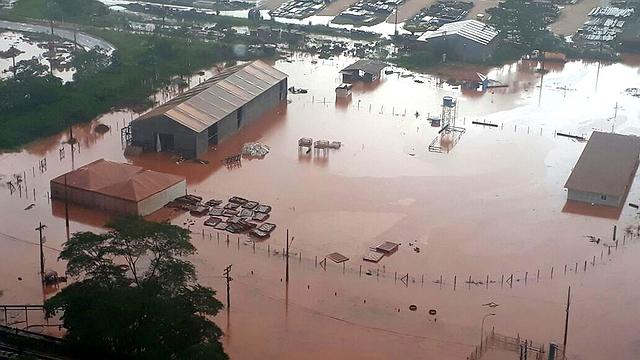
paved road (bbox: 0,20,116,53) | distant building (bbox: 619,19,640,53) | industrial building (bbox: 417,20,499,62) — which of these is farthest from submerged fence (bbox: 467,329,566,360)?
distant building (bbox: 619,19,640,53)

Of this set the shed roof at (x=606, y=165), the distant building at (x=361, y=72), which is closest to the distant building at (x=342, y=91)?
the distant building at (x=361, y=72)

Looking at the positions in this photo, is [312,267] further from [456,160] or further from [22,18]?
[22,18]

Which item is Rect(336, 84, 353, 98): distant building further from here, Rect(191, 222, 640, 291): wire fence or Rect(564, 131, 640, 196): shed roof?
Rect(191, 222, 640, 291): wire fence

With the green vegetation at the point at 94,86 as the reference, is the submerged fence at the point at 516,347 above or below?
below

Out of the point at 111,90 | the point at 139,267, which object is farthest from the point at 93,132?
the point at 139,267

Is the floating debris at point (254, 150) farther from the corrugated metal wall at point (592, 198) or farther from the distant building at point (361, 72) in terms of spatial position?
the distant building at point (361, 72)
